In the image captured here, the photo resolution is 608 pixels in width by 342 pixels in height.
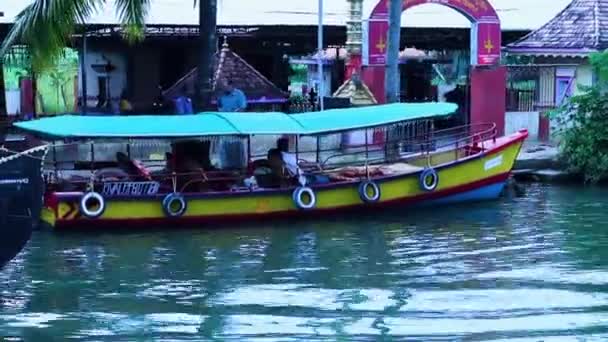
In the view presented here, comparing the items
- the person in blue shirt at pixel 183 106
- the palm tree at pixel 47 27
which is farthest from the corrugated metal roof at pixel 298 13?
the palm tree at pixel 47 27

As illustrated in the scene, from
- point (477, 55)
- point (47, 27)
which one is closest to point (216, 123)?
point (47, 27)

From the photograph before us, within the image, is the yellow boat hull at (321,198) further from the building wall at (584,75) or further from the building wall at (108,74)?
the building wall at (108,74)

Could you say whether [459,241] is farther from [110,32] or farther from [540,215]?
[110,32]

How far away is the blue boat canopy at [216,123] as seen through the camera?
20234 mm

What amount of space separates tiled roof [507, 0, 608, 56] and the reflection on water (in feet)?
25.7

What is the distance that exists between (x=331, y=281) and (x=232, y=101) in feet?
34.8

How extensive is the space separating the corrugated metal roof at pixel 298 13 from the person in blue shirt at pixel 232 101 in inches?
130

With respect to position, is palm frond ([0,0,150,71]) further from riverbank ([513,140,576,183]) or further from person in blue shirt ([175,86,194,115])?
riverbank ([513,140,576,183])

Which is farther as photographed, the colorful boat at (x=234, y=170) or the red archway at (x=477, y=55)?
the red archway at (x=477, y=55)

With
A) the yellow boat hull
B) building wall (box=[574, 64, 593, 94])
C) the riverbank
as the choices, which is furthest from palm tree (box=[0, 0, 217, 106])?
building wall (box=[574, 64, 593, 94])

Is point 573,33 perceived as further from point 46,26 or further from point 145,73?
point 46,26

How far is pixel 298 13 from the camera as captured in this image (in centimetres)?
3209

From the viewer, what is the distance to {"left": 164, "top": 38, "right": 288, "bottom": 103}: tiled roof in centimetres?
2764

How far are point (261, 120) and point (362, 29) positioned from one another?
25.0 feet
